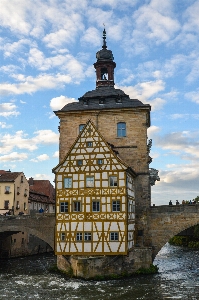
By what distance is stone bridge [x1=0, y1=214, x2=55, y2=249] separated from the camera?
31109mm

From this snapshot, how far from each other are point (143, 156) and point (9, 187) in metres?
19.7

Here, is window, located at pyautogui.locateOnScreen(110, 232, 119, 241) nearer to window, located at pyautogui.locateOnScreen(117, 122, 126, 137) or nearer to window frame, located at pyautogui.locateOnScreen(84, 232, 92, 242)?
window frame, located at pyautogui.locateOnScreen(84, 232, 92, 242)

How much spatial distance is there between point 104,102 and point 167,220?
11.4m

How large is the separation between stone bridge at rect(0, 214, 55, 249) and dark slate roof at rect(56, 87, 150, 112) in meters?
9.48

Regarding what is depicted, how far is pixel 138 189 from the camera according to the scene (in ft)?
103

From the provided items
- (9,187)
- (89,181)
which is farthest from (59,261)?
(9,187)

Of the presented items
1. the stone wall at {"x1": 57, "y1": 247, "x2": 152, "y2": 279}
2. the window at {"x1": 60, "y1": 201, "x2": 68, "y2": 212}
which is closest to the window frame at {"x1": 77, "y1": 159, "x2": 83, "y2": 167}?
the window at {"x1": 60, "y1": 201, "x2": 68, "y2": 212}

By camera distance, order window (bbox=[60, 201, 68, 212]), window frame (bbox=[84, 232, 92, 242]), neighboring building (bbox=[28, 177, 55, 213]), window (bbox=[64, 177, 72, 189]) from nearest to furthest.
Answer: window frame (bbox=[84, 232, 92, 242]) → window (bbox=[60, 201, 68, 212]) → window (bbox=[64, 177, 72, 189]) → neighboring building (bbox=[28, 177, 55, 213])

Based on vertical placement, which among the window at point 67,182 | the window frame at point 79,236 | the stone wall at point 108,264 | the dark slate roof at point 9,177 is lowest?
the stone wall at point 108,264

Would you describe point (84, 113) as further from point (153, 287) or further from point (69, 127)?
point (153, 287)

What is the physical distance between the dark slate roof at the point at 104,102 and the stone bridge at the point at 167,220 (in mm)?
8738

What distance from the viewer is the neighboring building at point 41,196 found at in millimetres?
53750

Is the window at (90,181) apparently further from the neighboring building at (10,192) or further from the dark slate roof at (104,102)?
the neighboring building at (10,192)

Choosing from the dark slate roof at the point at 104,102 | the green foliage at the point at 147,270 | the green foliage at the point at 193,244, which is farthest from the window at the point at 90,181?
the green foliage at the point at 193,244
